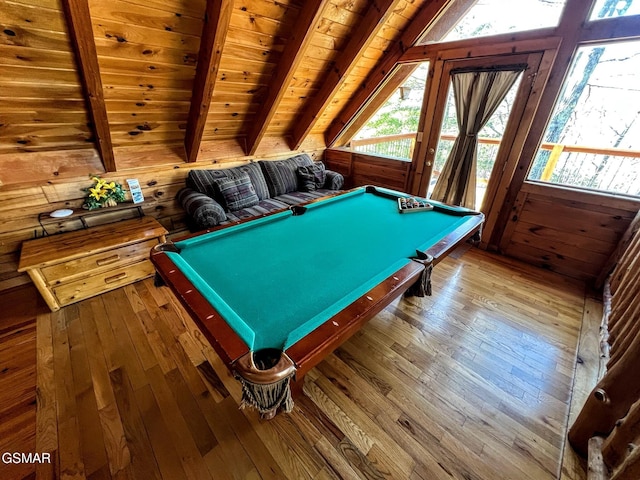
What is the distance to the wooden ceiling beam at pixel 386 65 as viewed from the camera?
2922mm

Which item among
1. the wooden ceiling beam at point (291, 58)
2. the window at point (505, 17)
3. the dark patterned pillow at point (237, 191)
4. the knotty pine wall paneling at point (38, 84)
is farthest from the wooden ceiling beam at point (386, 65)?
the knotty pine wall paneling at point (38, 84)

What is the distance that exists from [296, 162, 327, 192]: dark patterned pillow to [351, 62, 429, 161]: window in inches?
39.4

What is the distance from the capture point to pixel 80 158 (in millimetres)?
2461

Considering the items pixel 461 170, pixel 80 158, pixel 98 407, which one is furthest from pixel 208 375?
pixel 461 170

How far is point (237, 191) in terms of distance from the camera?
303cm

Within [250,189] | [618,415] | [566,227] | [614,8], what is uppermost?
[614,8]

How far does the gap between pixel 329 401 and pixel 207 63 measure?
2.60 meters

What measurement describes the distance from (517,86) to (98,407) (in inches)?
167

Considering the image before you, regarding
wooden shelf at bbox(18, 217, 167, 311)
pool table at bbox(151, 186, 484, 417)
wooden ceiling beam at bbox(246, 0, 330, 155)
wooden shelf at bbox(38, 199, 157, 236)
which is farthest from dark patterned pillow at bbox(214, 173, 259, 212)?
pool table at bbox(151, 186, 484, 417)

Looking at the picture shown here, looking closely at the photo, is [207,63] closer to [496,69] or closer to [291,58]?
[291,58]

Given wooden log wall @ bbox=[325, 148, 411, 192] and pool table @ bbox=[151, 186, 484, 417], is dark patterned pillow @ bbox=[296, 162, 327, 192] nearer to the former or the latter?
wooden log wall @ bbox=[325, 148, 411, 192]

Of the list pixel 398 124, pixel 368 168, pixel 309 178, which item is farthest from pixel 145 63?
pixel 398 124

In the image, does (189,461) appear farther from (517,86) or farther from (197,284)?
(517,86)

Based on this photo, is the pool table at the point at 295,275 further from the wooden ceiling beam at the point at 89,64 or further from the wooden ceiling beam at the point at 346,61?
the wooden ceiling beam at the point at 346,61
